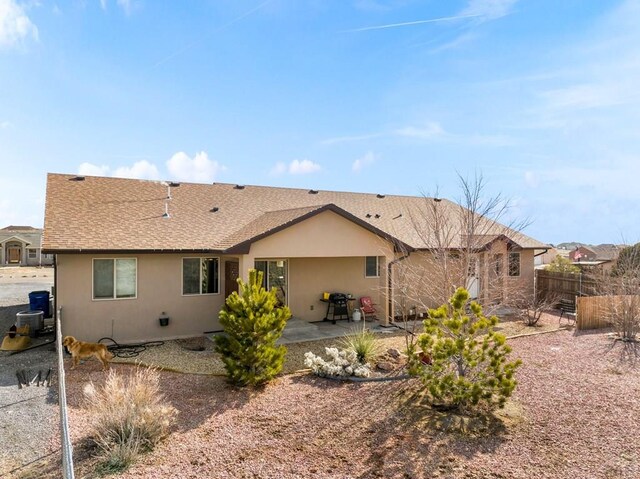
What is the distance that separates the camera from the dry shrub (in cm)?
537

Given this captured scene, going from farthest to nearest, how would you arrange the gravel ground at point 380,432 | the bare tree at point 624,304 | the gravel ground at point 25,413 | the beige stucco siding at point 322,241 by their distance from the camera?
the bare tree at point 624,304 < the beige stucco siding at point 322,241 < the gravel ground at point 25,413 < the gravel ground at point 380,432

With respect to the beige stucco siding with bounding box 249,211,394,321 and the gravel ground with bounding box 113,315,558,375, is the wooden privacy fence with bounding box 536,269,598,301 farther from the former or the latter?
the beige stucco siding with bounding box 249,211,394,321

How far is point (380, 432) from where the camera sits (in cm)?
637

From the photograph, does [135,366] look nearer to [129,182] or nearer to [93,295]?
[93,295]

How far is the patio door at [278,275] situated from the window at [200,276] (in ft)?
6.19

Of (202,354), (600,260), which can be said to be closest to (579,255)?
(600,260)

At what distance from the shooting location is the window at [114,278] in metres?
11.9

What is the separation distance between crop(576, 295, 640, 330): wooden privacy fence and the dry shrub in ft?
46.5

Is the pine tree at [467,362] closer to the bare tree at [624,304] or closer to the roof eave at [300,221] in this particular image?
the roof eave at [300,221]

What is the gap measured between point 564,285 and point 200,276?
16.1 metres

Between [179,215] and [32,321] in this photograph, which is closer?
[32,321]

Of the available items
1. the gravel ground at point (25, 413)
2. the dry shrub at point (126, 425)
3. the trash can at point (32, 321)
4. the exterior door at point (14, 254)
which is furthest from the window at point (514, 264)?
the exterior door at point (14, 254)

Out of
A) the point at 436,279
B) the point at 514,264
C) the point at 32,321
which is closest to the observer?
the point at 436,279

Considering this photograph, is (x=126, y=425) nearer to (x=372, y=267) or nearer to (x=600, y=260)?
(x=372, y=267)
